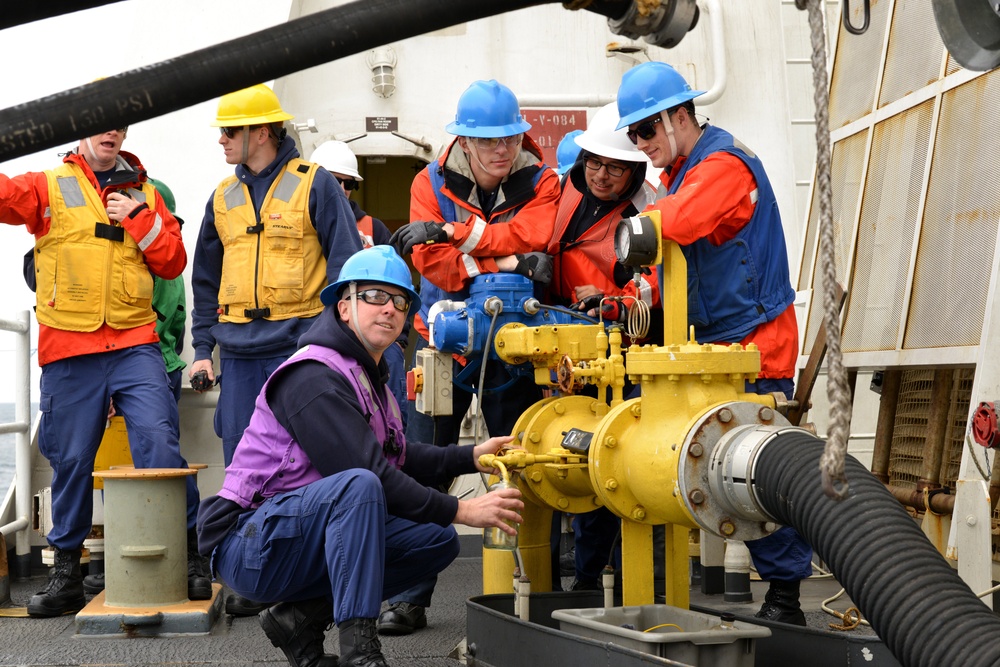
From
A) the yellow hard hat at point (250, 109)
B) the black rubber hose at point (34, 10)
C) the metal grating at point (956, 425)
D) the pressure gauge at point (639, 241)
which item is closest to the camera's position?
the black rubber hose at point (34, 10)

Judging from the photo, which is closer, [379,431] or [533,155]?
[379,431]

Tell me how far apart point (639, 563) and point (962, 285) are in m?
1.98

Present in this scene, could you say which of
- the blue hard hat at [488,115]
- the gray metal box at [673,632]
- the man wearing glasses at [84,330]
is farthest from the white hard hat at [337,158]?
the gray metal box at [673,632]

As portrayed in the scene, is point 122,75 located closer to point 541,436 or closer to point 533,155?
point 541,436

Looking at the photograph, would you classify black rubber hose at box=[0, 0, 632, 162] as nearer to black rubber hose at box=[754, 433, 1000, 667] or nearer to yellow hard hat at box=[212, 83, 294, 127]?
black rubber hose at box=[754, 433, 1000, 667]

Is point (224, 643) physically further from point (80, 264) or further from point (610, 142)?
point (610, 142)

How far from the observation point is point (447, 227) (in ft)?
12.5

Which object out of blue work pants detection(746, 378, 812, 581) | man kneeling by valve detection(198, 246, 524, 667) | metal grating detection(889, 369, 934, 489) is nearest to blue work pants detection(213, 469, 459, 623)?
man kneeling by valve detection(198, 246, 524, 667)

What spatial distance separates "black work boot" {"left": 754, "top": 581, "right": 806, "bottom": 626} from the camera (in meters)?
3.37

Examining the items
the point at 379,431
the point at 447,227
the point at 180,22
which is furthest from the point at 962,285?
Answer: the point at 180,22

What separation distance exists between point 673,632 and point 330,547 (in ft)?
2.77

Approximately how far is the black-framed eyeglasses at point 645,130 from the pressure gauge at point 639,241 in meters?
0.59

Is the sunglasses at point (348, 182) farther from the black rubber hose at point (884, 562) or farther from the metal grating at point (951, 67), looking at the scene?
the black rubber hose at point (884, 562)

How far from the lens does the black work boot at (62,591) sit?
13.5ft
